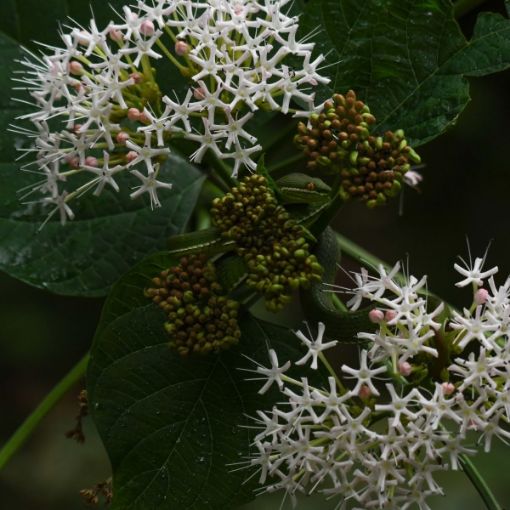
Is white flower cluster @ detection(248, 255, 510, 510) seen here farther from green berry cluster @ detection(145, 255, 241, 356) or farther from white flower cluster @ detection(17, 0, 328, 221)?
white flower cluster @ detection(17, 0, 328, 221)

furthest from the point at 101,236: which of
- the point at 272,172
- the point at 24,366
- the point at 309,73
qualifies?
the point at 24,366

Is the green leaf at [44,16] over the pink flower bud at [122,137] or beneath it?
over

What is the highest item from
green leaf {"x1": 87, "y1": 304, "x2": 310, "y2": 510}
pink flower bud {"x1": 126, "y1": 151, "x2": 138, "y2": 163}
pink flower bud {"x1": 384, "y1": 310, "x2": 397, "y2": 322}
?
pink flower bud {"x1": 126, "y1": 151, "x2": 138, "y2": 163}

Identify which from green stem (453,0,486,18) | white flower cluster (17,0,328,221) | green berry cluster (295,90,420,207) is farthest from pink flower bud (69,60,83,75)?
green stem (453,0,486,18)

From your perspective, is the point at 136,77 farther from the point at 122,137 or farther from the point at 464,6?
the point at 464,6

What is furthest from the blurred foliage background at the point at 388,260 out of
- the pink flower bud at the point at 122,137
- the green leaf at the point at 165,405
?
the pink flower bud at the point at 122,137

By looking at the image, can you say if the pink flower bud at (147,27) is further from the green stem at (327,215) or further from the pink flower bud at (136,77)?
the green stem at (327,215)

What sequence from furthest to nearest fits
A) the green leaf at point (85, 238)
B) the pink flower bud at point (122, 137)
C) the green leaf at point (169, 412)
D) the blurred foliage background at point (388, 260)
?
the blurred foliage background at point (388, 260), the green leaf at point (85, 238), the green leaf at point (169, 412), the pink flower bud at point (122, 137)
